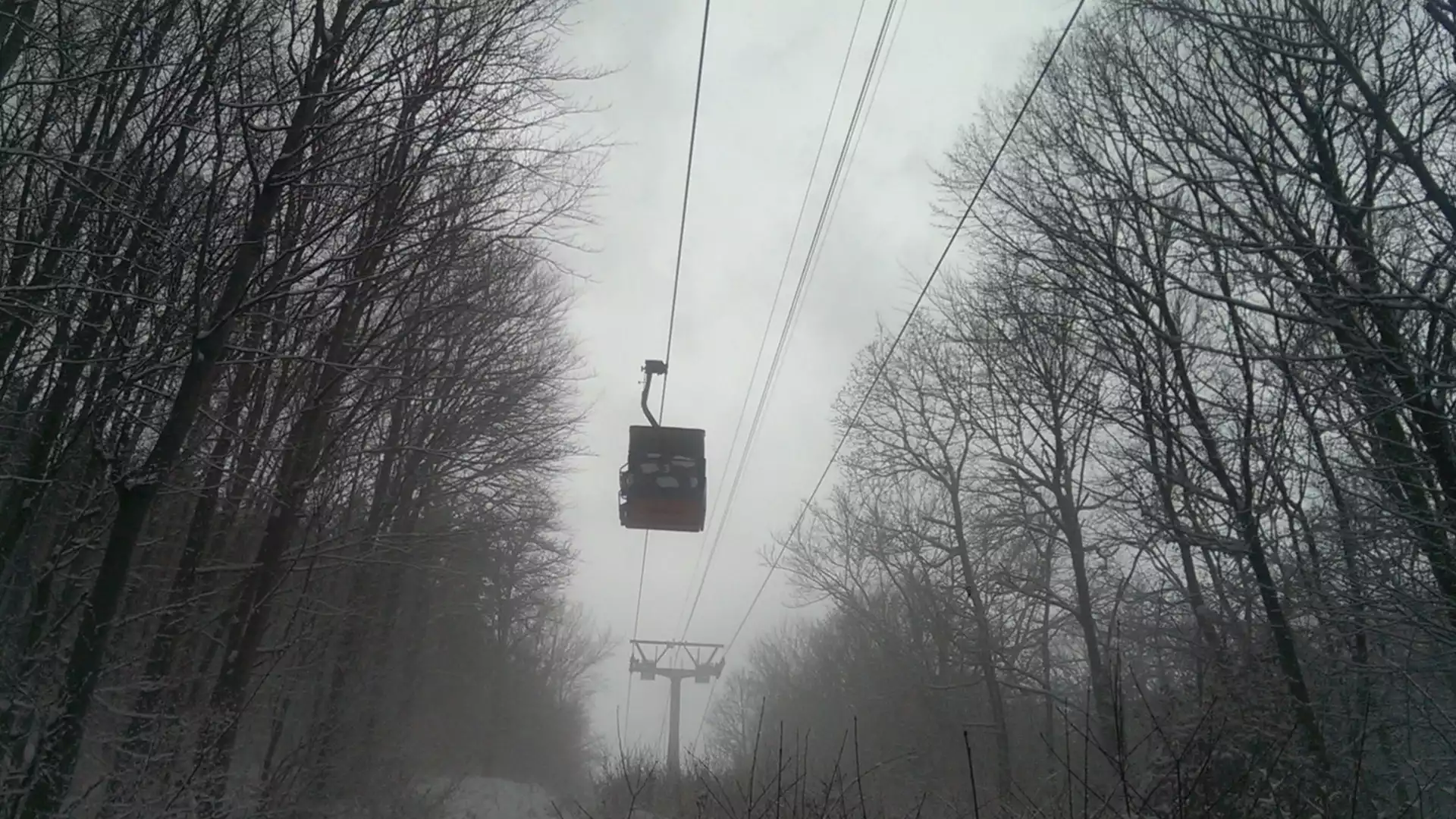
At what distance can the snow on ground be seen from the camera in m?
18.5

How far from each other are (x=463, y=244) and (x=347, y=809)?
10.1m

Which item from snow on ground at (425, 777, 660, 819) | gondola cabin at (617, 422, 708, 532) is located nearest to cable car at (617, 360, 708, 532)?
gondola cabin at (617, 422, 708, 532)

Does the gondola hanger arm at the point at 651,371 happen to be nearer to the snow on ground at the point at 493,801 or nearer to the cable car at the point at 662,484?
the cable car at the point at 662,484

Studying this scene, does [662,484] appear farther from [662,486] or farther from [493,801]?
[493,801]

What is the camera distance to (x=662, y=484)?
8539mm

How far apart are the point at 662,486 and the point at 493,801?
1615 cm

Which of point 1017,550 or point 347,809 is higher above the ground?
point 1017,550

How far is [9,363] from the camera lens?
27.2 ft

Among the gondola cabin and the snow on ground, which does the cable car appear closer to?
the gondola cabin

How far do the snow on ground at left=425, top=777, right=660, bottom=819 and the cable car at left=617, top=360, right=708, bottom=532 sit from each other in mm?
9370

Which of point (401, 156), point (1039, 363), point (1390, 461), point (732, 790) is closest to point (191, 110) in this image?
point (401, 156)

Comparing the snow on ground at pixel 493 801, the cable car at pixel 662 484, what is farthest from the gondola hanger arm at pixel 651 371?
the snow on ground at pixel 493 801

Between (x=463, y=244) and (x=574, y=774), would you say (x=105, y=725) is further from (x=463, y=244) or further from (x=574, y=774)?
(x=574, y=774)

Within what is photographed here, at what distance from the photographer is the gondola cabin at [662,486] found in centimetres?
849
